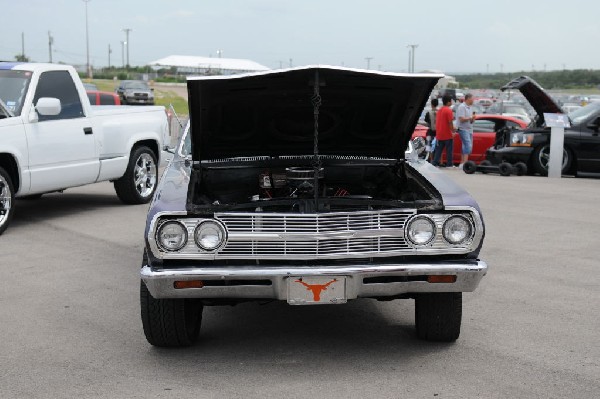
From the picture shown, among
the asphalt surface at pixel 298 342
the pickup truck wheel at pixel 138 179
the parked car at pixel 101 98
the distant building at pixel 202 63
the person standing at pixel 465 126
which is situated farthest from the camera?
the distant building at pixel 202 63

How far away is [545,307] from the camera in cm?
635

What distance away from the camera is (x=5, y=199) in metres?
9.49

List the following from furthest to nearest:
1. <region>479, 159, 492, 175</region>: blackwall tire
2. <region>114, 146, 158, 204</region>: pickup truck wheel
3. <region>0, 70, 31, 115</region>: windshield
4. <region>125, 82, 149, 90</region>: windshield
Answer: <region>125, 82, 149, 90</region>: windshield → <region>479, 159, 492, 175</region>: blackwall tire → <region>114, 146, 158, 204</region>: pickup truck wheel → <region>0, 70, 31, 115</region>: windshield

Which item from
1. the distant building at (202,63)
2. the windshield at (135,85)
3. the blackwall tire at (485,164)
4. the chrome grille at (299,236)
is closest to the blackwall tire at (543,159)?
the blackwall tire at (485,164)

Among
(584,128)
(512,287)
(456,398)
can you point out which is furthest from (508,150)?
(456,398)

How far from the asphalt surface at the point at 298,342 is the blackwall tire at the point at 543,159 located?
8.76 metres

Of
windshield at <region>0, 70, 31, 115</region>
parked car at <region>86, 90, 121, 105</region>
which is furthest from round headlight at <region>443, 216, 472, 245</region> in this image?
parked car at <region>86, 90, 121, 105</region>

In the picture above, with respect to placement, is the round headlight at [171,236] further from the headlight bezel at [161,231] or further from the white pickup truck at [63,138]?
the white pickup truck at [63,138]

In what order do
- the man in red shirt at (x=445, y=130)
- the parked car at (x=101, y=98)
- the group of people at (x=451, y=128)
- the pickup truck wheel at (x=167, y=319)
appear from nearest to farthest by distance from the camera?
1. the pickup truck wheel at (x=167, y=319)
2. the man in red shirt at (x=445, y=130)
3. the group of people at (x=451, y=128)
4. the parked car at (x=101, y=98)

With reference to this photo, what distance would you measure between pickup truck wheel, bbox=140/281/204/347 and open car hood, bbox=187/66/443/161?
133cm

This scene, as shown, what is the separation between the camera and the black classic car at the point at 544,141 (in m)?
16.7

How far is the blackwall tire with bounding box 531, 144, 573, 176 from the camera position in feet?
55.8

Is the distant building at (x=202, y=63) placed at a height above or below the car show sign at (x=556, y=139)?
above

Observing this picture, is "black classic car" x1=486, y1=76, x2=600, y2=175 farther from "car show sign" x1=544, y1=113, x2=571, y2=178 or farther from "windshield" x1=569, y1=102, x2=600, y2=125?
"car show sign" x1=544, y1=113, x2=571, y2=178
